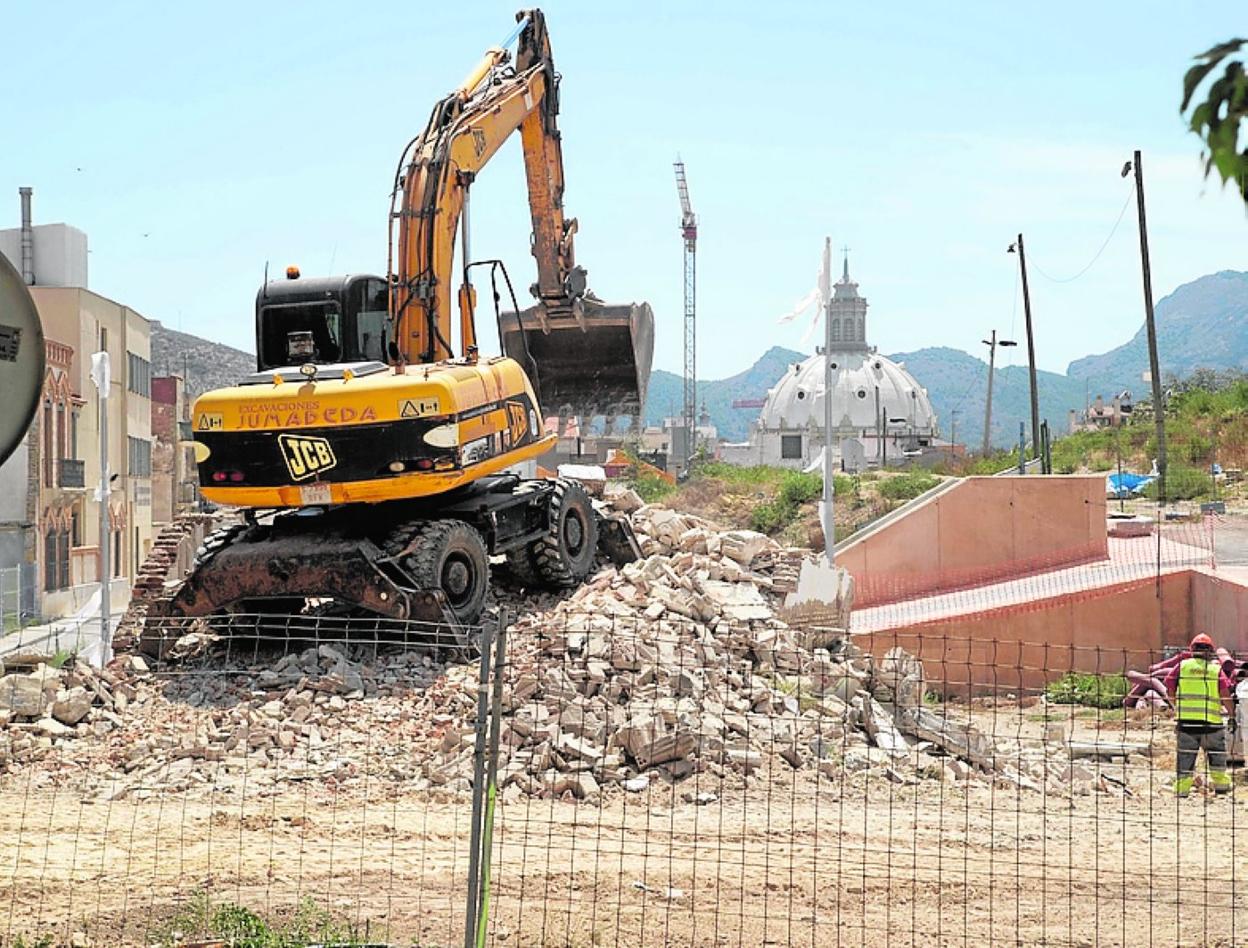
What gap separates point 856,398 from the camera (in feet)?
444

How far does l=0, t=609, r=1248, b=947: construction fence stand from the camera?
296 inches

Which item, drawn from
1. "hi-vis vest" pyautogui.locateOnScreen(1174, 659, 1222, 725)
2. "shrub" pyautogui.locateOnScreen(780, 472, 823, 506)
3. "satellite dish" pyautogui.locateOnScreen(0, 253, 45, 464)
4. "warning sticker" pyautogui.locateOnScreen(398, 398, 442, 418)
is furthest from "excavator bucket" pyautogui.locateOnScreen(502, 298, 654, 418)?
"shrub" pyautogui.locateOnScreen(780, 472, 823, 506)

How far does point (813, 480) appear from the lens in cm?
3475

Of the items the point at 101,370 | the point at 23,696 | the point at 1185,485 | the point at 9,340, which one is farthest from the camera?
the point at 1185,485

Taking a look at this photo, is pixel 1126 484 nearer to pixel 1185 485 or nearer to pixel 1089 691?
pixel 1185 485

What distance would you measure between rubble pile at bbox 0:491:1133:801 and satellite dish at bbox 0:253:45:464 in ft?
17.4

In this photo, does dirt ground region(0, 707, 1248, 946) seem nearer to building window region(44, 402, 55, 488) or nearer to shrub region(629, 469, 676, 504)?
shrub region(629, 469, 676, 504)

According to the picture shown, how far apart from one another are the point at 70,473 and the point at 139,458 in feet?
25.4

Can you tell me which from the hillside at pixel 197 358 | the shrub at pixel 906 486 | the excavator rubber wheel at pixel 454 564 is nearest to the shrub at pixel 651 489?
the shrub at pixel 906 486

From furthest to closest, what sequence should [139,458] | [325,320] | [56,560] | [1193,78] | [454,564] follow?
[139,458] → [56,560] → [325,320] → [454,564] → [1193,78]

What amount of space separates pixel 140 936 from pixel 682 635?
648 cm

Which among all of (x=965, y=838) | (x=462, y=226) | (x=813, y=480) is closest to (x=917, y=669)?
(x=462, y=226)

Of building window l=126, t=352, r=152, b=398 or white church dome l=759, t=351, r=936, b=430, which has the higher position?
white church dome l=759, t=351, r=936, b=430

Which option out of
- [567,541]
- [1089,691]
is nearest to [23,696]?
[567,541]
